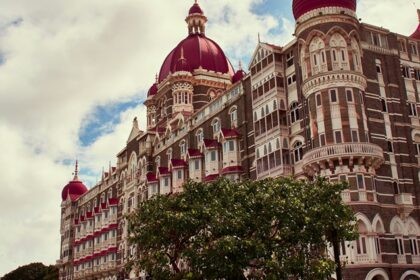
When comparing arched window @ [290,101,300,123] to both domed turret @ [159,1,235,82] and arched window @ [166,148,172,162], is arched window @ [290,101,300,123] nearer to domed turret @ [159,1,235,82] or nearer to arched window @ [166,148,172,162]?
arched window @ [166,148,172,162]

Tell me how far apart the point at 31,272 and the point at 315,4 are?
92.0 meters

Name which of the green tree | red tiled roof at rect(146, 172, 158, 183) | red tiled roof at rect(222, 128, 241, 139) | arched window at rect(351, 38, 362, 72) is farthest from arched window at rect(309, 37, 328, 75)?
→ red tiled roof at rect(146, 172, 158, 183)

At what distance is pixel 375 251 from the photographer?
38750mm

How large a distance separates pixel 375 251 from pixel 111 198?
48820mm

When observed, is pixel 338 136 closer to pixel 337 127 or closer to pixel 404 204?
pixel 337 127

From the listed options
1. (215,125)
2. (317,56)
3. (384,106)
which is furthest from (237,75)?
(384,106)

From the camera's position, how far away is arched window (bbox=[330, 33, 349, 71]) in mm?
42094

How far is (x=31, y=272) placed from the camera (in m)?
114

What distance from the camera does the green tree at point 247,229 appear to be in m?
28.1

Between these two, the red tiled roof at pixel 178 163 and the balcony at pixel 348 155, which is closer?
the balcony at pixel 348 155

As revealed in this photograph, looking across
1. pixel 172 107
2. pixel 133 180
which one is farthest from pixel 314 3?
pixel 133 180

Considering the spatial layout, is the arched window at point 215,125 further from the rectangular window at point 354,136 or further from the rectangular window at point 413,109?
the rectangular window at point 413,109

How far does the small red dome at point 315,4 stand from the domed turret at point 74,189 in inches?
2654

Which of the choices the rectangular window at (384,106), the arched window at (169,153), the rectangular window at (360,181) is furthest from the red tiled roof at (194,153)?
the rectangular window at (360,181)
